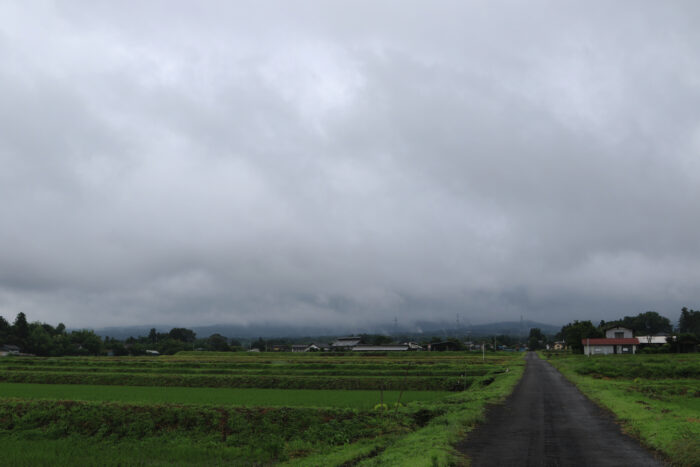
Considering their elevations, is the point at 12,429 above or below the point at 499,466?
below

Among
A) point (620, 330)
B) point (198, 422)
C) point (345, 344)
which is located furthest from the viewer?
point (345, 344)

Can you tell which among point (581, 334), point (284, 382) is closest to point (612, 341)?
point (581, 334)

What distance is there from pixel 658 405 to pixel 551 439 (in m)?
13.8

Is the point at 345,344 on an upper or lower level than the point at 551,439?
lower

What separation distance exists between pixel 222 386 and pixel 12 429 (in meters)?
24.4

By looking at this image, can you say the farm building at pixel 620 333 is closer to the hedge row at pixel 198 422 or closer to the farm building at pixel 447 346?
the farm building at pixel 447 346

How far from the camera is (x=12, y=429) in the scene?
90.7ft

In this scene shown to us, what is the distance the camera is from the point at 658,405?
2869cm

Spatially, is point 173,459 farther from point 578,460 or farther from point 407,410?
point 578,460

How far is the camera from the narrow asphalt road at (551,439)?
52.0 ft

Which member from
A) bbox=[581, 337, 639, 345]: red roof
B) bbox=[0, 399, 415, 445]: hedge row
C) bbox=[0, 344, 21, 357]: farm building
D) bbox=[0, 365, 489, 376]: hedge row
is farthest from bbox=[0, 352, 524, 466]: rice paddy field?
bbox=[0, 344, 21, 357]: farm building

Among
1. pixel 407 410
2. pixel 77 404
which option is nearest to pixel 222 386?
pixel 77 404

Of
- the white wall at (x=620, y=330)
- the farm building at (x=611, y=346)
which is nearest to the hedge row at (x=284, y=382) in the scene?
the farm building at (x=611, y=346)

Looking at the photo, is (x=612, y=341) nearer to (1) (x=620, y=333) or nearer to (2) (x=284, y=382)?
(1) (x=620, y=333)
